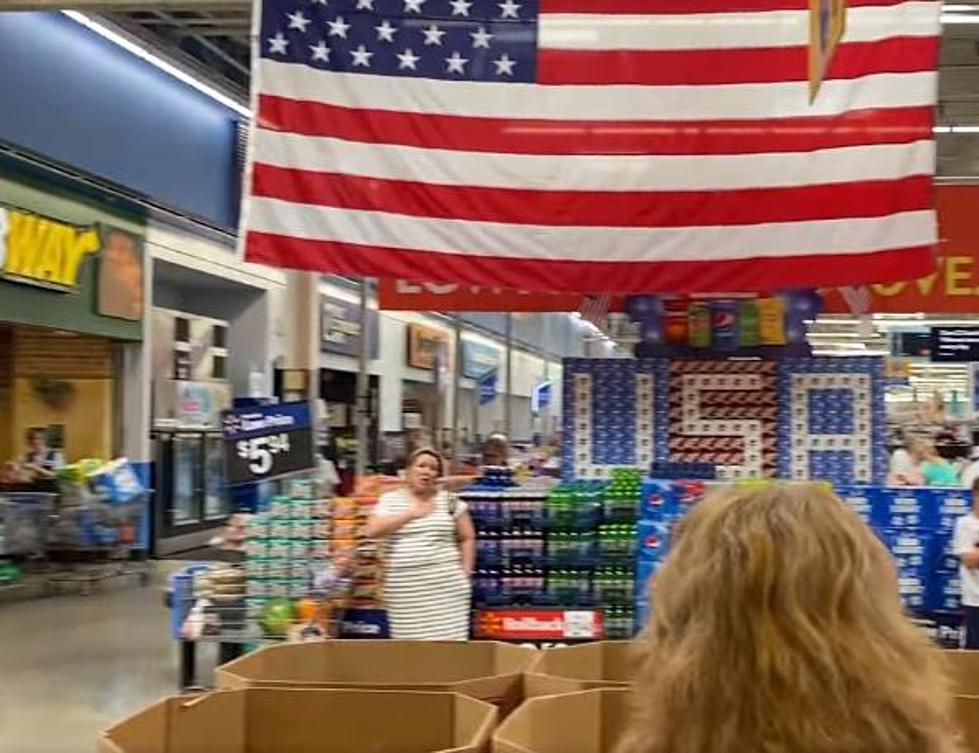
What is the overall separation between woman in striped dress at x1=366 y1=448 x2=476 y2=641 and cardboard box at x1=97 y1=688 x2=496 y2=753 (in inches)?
156

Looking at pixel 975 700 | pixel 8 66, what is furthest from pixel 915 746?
pixel 8 66

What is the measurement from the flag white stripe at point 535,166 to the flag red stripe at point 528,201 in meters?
0.03

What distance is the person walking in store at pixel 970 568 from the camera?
22.5 feet

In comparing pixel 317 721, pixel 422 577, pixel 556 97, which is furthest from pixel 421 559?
pixel 317 721

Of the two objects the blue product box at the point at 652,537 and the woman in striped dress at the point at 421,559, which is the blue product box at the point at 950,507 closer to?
the blue product box at the point at 652,537

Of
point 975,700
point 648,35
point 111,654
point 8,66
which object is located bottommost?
point 111,654

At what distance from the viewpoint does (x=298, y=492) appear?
7570 mm

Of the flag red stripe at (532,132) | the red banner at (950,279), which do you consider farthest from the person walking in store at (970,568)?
the red banner at (950,279)

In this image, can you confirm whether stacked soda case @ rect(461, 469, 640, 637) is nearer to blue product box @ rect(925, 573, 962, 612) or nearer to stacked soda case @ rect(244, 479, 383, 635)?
stacked soda case @ rect(244, 479, 383, 635)

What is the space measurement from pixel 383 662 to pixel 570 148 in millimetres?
2854

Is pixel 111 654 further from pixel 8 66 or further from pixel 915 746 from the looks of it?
pixel 915 746

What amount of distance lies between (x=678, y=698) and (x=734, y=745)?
0.26 ft

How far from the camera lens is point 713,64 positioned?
6.04m

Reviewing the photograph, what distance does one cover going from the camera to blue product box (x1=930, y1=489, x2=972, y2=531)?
7793 mm
